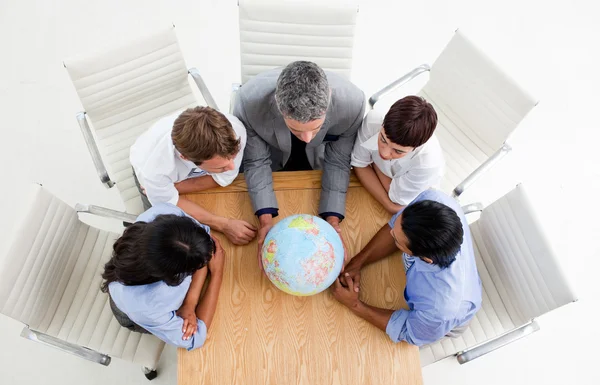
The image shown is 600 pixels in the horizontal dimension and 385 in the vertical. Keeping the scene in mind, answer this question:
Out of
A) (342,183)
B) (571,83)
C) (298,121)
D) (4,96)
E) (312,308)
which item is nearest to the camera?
(298,121)

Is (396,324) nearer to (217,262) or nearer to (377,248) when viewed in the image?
(377,248)

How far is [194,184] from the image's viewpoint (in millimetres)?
2029

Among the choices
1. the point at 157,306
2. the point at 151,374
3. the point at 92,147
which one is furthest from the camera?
the point at 151,374

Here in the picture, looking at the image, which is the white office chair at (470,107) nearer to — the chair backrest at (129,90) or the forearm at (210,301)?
the chair backrest at (129,90)

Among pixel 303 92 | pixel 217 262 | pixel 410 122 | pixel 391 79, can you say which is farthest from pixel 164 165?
pixel 391 79

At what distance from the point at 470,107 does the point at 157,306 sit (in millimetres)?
1839

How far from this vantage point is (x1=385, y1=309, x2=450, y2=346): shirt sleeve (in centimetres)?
168

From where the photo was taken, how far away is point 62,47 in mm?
3475

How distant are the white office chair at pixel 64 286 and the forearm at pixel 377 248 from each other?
40.8 inches

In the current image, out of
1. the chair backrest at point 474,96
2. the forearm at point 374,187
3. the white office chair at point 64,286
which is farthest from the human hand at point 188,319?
the chair backrest at point 474,96

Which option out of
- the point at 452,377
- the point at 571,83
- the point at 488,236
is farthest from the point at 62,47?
the point at 571,83

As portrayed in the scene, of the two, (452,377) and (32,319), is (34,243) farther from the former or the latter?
(452,377)

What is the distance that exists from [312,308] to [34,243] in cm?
115

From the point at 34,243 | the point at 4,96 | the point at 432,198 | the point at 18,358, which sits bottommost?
the point at 18,358
